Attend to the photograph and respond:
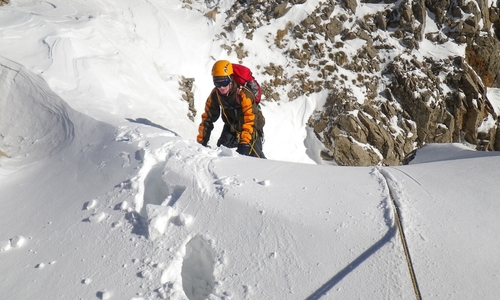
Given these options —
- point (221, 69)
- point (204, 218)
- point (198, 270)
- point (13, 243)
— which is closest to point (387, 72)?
point (221, 69)

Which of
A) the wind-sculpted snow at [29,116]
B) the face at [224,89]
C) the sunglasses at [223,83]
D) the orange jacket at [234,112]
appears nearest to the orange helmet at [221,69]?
the sunglasses at [223,83]

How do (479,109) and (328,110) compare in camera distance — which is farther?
(479,109)

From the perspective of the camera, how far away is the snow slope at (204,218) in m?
2.68

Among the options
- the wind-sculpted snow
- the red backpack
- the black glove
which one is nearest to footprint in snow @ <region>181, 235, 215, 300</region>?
the black glove

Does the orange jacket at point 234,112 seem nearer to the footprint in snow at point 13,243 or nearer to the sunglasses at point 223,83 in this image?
the sunglasses at point 223,83

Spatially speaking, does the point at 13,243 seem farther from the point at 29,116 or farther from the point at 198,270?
the point at 29,116

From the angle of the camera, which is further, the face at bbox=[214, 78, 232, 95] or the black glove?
the black glove

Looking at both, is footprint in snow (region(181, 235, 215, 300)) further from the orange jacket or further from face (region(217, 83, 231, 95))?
face (region(217, 83, 231, 95))

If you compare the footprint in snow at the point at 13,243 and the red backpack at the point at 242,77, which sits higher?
the red backpack at the point at 242,77

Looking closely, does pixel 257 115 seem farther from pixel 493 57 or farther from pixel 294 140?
pixel 493 57

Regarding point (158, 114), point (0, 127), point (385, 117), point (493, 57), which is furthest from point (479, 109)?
point (0, 127)

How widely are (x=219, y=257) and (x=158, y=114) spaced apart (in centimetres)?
414

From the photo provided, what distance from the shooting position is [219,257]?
9.49 feet

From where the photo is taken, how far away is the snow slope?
2.68 metres
